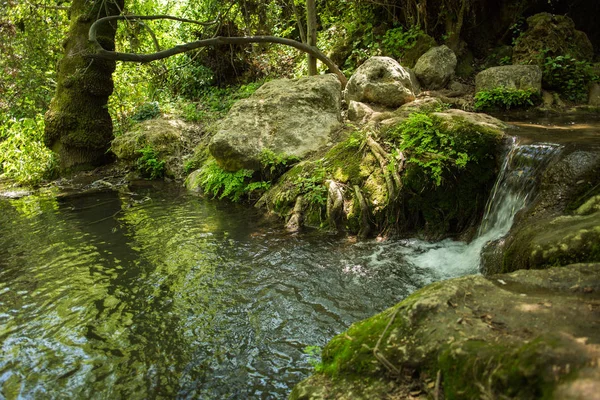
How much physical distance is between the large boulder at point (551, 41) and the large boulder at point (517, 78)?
35.1 inches

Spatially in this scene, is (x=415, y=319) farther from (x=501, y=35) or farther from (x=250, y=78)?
(x=250, y=78)

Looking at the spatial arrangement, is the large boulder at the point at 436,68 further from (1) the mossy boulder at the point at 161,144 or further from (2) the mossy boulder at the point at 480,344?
(2) the mossy boulder at the point at 480,344

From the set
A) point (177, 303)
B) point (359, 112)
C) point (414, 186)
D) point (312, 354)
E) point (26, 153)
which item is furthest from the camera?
point (26, 153)

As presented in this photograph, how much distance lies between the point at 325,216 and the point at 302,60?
8.87 metres

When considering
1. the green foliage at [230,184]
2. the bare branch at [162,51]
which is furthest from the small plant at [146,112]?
the green foliage at [230,184]

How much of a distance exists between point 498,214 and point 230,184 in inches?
199

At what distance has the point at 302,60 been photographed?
1399 cm

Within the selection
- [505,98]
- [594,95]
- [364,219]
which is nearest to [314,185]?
[364,219]

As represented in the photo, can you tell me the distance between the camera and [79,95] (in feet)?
37.8

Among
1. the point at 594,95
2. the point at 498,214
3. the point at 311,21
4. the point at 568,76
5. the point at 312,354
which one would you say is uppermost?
the point at 311,21

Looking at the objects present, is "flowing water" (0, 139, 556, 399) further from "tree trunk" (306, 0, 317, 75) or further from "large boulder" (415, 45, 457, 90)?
"tree trunk" (306, 0, 317, 75)

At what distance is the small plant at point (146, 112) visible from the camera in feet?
44.1

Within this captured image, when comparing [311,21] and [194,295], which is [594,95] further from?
[194,295]

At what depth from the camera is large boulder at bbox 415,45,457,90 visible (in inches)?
401
